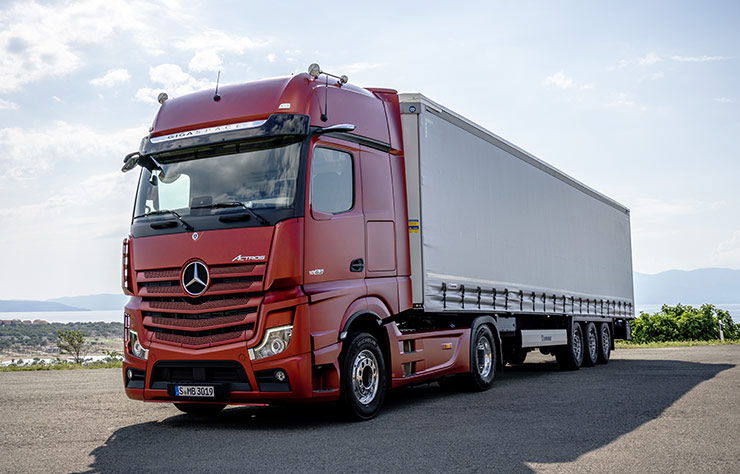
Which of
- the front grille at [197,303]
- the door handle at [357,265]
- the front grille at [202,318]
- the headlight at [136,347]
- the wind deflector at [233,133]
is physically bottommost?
the headlight at [136,347]

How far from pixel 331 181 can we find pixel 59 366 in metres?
12.6

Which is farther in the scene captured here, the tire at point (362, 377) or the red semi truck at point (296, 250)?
the tire at point (362, 377)

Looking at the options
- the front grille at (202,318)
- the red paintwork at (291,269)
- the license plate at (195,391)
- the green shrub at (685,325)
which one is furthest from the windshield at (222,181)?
the green shrub at (685,325)

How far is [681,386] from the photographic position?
11523 millimetres

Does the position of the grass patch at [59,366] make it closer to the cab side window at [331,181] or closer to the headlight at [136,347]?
the headlight at [136,347]

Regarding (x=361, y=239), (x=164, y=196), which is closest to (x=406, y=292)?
(x=361, y=239)

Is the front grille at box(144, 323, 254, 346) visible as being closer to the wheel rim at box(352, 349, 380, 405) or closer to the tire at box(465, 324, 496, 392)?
the wheel rim at box(352, 349, 380, 405)

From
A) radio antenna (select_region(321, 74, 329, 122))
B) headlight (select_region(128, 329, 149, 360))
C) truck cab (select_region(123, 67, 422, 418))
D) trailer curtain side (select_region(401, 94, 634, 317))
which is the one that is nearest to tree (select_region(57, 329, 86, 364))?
trailer curtain side (select_region(401, 94, 634, 317))

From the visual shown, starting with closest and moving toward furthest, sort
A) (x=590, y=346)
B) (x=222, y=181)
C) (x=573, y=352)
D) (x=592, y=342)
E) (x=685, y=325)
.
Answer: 1. (x=222, y=181)
2. (x=573, y=352)
3. (x=590, y=346)
4. (x=592, y=342)
5. (x=685, y=325)

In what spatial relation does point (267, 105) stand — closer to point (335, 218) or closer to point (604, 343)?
point (335, 218)

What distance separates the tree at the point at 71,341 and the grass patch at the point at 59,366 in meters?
6.35

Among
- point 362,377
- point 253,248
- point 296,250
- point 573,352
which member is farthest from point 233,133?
point 573,352

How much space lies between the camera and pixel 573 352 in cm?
1597

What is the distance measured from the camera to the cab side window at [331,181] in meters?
7.82
